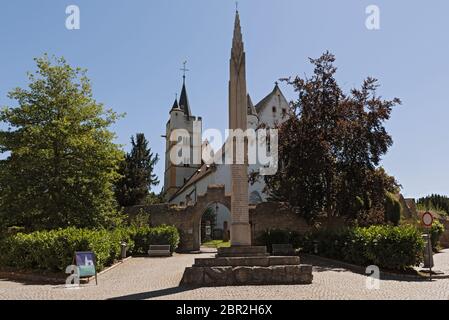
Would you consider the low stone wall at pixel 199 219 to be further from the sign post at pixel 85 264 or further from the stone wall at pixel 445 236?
the sign post at pixel 85 264

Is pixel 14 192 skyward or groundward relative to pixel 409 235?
skyward

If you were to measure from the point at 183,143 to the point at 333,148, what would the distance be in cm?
4591

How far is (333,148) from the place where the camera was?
925 inches

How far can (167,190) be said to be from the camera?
6588cm

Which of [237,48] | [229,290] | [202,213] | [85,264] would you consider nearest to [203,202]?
[202,213]

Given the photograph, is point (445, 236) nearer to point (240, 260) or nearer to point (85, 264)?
point (240, 260)

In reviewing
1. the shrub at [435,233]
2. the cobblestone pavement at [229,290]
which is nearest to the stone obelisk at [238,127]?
the cobblestone pavement at [229,290]

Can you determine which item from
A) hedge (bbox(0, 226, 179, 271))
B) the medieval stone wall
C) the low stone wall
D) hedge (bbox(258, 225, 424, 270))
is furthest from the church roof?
hedge (bbox(0, 226, 179, 271))

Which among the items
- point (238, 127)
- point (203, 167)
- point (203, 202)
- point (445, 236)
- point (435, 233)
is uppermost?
point (203, 167)

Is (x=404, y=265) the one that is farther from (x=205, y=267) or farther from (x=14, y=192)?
(x=14, y=192)

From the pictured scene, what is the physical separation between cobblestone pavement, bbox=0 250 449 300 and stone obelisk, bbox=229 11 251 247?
2710mm
